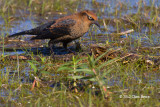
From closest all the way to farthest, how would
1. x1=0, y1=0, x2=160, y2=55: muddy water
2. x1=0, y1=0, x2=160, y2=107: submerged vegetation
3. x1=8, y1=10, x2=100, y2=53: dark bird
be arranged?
x1=0, y1=0, x2=160, y2=107: submerged vegetation → x1=8, y1=10, x2=100, y2=53: dark bird → x1=0, y1=0, x2=160, y2=55: muddy water

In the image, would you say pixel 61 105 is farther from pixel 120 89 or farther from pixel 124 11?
pixel 124 11

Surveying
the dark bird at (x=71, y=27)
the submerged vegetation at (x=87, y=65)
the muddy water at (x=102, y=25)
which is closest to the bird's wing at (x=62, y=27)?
the dark bird at (x=71, y=27)

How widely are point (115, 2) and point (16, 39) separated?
13.9ft

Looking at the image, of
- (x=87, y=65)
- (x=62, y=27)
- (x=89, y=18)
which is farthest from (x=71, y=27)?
(x=87, y=65)

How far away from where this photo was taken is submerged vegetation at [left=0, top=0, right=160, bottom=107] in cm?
400

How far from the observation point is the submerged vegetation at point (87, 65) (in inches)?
158

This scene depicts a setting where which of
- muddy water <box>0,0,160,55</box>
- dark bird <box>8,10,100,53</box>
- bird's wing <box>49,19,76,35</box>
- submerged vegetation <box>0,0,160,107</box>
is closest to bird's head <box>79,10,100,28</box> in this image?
dark bird <box>8,10,100,53</box>

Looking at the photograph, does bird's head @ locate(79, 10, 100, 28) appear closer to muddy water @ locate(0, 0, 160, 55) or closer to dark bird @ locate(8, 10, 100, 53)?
dark bird @ locate(8, 10, 100, 53)

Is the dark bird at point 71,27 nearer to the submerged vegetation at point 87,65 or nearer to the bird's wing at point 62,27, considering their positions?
the bird's wing at point 62,27

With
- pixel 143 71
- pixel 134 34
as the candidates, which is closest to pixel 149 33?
pixel 134 34

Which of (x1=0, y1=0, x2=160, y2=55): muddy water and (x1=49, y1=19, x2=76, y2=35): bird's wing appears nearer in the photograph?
(x1=49, y1=19, x2=76, y2=35): bird's wing

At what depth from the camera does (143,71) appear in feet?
16.9

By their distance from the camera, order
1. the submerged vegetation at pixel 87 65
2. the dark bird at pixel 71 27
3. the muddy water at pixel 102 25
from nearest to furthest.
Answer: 1. the submerged vegetation at pixel 87 65
2. the dark bird at pixel 71 27
3. the muddy water at pixel 102 25

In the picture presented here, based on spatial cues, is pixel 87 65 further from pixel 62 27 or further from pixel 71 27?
pixel 62 27
